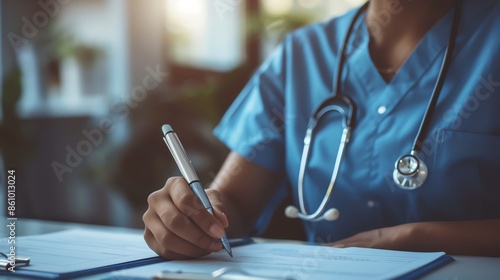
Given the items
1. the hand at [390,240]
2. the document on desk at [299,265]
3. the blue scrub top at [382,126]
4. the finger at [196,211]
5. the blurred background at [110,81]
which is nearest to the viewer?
the document on desk at [299,265]

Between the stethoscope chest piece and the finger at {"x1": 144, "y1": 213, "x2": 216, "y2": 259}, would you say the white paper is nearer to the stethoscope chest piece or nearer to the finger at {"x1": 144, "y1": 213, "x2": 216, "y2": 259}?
the finger at {"x1": 144, "y1": 213, "x2": 216, "y2": 259}

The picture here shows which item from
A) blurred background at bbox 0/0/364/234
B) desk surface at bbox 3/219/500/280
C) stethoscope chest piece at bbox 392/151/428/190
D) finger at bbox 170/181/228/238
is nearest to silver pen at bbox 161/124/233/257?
finger at bbox 170/181/228/238

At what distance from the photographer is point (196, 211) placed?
60 cm

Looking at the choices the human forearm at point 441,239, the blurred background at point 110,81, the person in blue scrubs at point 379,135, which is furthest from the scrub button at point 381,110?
the blurred background at point 110,81

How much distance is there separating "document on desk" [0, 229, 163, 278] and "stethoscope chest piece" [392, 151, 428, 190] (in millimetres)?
352

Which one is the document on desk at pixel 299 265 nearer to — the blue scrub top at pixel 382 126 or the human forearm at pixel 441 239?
the human forearm at pixel 441 239

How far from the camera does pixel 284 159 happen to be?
0.97m

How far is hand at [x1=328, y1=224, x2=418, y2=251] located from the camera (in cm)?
69

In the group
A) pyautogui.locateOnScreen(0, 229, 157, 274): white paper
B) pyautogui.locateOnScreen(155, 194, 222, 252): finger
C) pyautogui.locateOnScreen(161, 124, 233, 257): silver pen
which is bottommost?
pyautogui.locateOnScreen(0, 229, 157, 274): white paper

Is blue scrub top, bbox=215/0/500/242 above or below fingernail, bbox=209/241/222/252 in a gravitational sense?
above

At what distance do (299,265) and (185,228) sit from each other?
0.13 m

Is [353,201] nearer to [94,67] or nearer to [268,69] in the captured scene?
[268,69]

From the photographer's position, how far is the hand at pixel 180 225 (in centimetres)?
59

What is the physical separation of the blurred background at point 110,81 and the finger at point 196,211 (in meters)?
1.37
